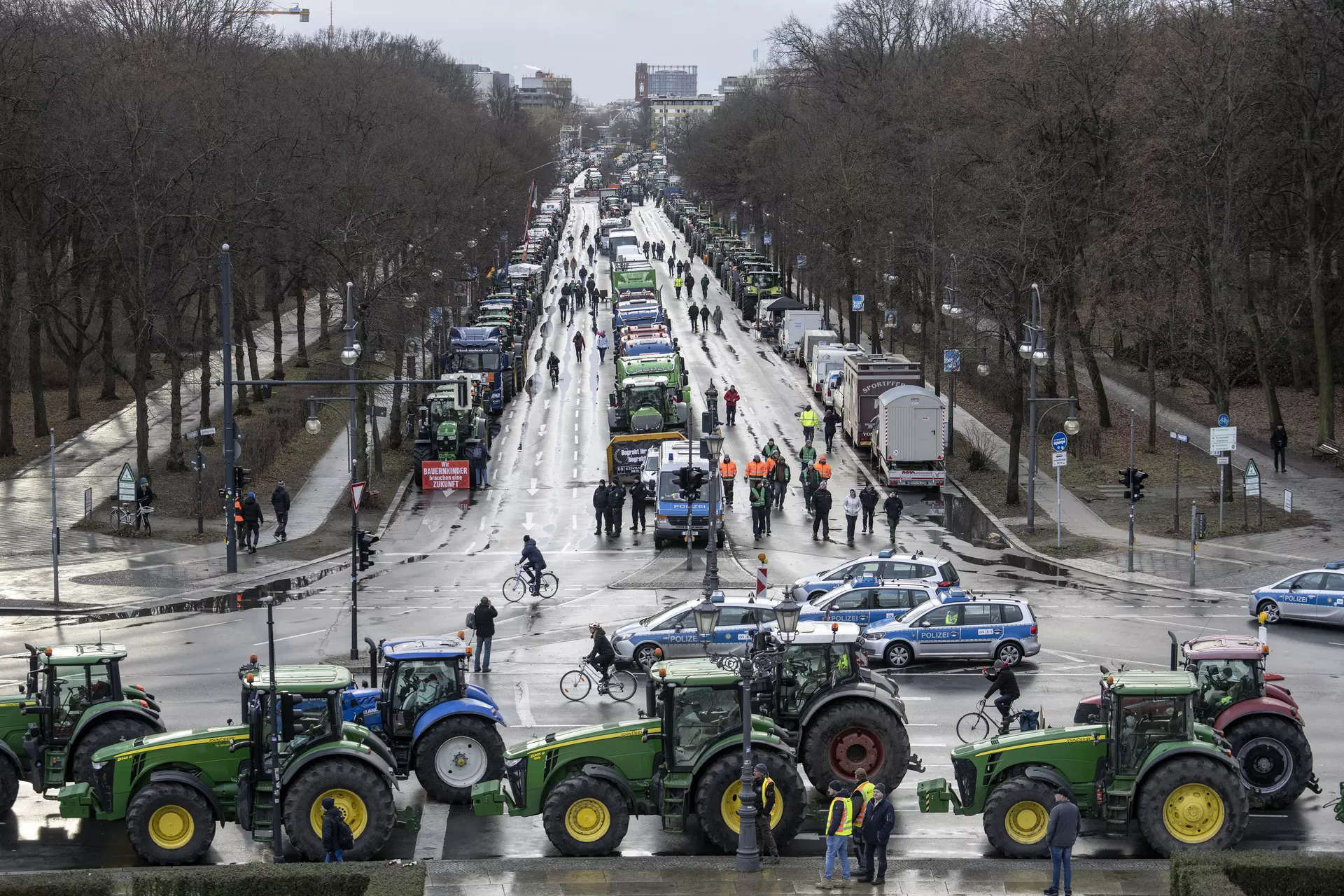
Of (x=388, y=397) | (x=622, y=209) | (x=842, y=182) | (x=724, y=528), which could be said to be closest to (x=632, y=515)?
(x=724, y=528)

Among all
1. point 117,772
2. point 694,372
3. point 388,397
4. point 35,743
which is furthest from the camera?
Answer: point 694,372

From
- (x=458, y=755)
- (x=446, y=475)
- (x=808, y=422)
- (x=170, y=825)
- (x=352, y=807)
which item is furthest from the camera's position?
(x=808, y=422)

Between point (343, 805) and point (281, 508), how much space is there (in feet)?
88.1

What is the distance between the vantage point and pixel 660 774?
2078cm

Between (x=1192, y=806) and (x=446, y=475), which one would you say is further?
(x=446, y=475)

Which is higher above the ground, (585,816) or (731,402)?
(731,402)

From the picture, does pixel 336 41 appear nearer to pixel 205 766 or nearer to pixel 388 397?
pixel 388 397

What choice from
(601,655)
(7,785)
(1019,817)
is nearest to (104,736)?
(7,785)

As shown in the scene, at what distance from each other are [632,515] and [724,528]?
104 inches

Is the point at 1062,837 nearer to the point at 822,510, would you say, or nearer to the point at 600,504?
the point at 822,510

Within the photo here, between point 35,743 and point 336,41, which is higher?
point 336,41

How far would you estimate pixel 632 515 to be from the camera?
1881 inches

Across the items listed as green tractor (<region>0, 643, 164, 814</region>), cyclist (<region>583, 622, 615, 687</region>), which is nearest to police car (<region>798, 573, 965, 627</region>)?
cyclist (<region>583, 622, 615, 687</region>)

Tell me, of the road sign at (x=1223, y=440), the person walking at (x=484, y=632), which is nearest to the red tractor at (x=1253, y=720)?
the person walking at (x=484, y=632)
